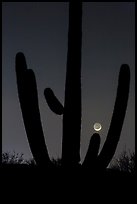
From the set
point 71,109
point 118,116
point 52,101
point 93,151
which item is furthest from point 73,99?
point 93,151

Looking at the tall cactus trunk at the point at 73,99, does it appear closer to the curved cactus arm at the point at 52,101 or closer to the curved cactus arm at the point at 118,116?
the curved cactus arm at the point at 52,101

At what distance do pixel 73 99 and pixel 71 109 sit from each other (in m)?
0.09

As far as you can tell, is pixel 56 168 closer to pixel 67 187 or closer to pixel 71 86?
pixel 67 187

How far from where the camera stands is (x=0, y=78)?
3885 mm

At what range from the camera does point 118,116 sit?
12.2ft

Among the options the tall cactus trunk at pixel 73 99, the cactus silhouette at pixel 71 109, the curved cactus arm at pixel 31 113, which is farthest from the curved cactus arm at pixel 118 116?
the curved cactus arm at pixel 31 113

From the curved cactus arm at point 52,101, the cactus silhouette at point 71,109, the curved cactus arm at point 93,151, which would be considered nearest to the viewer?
the curved cactus arm at point 93,151

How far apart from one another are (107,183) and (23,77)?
3.50 ft

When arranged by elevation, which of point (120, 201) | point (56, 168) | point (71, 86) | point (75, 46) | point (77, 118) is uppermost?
point (75, 46)

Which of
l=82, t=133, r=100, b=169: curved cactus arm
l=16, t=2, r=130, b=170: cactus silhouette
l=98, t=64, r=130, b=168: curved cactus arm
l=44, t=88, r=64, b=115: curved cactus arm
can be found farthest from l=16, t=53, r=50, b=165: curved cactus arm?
l=98, t=64, r=130, b=168: curved cactus arm

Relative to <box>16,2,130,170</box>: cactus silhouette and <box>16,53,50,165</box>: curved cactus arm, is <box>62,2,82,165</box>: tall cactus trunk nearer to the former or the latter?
<box>16,2,130,170</box>: cactus silhouette

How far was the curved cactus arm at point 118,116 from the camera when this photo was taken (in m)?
3.67

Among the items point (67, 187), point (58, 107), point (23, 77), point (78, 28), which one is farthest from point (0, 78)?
point (67, 187)

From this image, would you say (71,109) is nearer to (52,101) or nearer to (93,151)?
(52,101)
